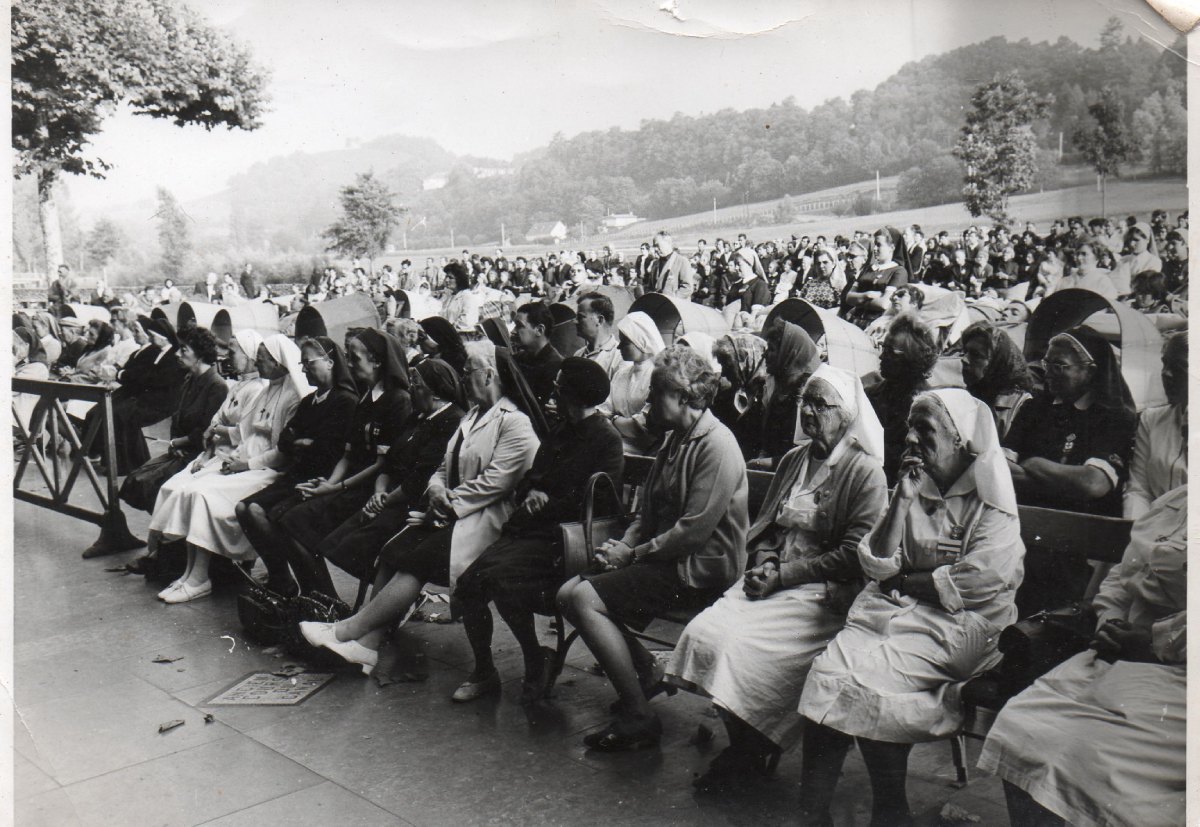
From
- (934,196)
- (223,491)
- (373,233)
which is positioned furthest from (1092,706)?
(373,233)

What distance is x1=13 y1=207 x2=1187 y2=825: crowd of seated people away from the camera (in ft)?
8.94

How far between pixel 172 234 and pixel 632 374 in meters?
4.78

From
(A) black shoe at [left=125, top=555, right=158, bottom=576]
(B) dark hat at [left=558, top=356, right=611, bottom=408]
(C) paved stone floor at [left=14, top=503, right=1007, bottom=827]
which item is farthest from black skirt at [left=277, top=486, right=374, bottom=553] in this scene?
(B) dark hat at [left=558, top=356, right=611, bottom=408]

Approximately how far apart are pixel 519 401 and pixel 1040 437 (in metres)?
2.18

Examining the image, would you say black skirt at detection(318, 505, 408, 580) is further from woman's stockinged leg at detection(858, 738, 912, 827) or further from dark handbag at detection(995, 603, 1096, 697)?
dark handbag at detection(995, 603, 1096, 697)

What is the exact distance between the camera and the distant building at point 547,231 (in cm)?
781

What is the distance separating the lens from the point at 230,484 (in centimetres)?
570

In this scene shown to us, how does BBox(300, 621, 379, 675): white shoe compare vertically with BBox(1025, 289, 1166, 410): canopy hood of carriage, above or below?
below

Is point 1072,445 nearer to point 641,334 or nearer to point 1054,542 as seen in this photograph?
point 1054,542

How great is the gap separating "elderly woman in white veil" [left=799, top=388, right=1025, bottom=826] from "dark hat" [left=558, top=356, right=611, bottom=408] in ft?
4.75

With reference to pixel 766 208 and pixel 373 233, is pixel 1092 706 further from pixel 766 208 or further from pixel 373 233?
pixel 373 233

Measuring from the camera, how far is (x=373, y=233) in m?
9.20

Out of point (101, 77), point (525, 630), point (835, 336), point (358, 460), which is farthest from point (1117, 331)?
point (101, 77)

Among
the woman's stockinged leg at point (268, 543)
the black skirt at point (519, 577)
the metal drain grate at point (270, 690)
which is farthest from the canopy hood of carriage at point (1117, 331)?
the woman's stockinged leg at point (268, 543)
